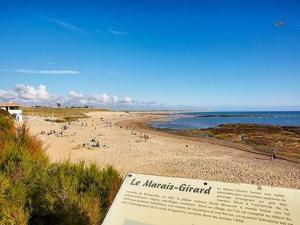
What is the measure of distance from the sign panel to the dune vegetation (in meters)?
1.81

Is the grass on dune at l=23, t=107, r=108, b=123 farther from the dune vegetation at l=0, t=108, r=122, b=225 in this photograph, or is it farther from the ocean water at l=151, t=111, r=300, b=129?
the dune vegetation at l=0, t=108, r=122, b=225

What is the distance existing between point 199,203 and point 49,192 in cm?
334

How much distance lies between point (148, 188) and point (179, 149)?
19.4m

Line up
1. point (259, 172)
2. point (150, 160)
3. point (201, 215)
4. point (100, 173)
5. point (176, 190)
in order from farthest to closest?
point (150, 160), point (259, 172), point (100, 173), point (176, 190), point (201, 215)

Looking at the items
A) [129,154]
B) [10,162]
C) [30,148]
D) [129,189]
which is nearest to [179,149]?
[129,154]

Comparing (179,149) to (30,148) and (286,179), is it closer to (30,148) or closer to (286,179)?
(286,179)

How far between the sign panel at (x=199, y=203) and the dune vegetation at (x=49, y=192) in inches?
71.1

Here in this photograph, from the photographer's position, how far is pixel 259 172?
15547 millimetres

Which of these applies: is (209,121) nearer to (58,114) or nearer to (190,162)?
(58,114)

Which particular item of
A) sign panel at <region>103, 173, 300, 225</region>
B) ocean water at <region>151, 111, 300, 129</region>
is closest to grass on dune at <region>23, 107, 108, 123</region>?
ocean water at <region>151, 111, 300, 129</region>

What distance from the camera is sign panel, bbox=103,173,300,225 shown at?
9.85ft

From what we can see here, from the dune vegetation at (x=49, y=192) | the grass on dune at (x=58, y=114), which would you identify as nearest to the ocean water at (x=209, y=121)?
the grass on dune at (x=58, y=114)

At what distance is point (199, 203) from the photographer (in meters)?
3.33

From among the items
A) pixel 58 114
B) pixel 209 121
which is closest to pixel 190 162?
pixel 209 121
